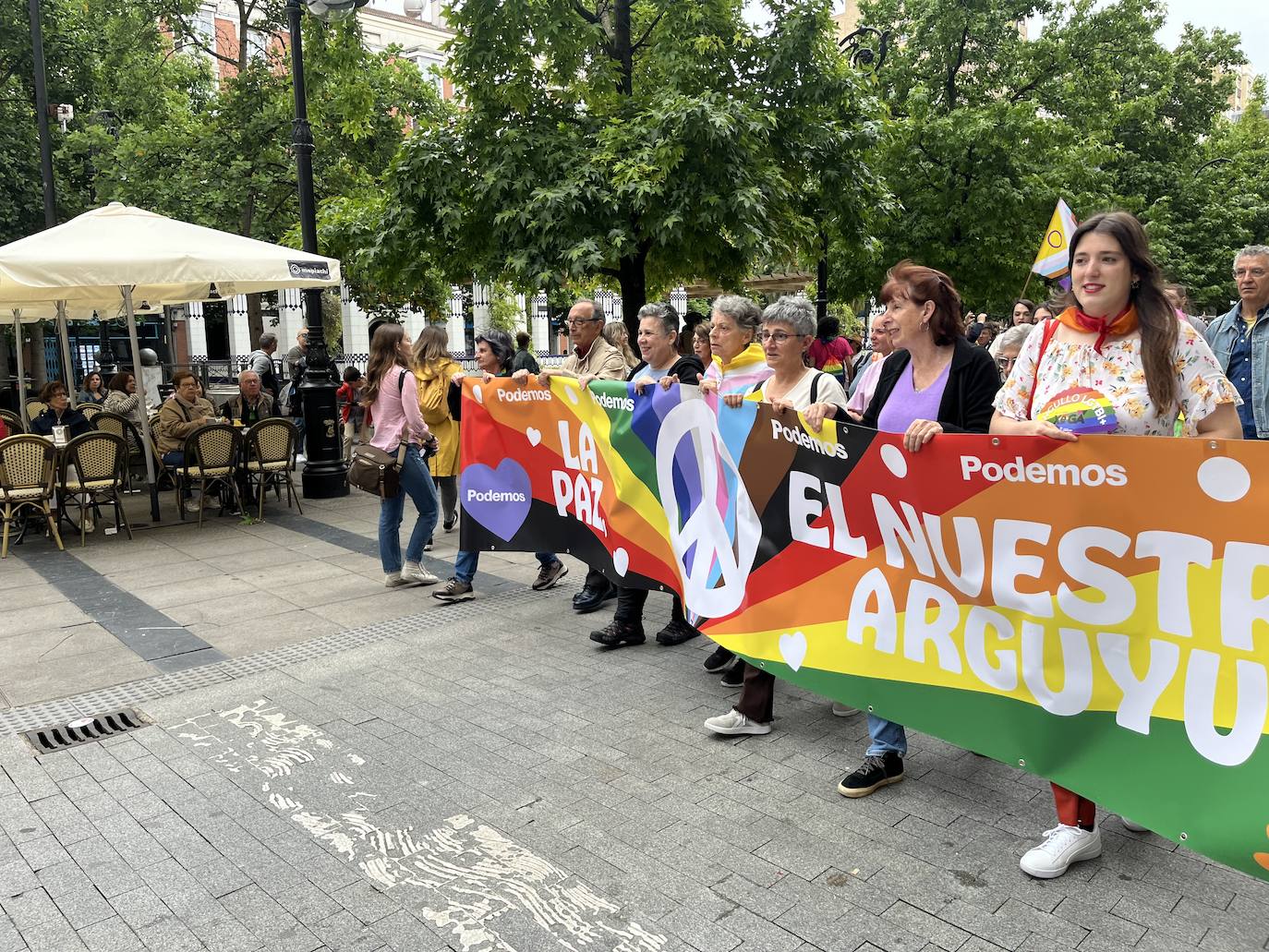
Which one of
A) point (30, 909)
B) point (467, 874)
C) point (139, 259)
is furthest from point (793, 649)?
point (139, 259)

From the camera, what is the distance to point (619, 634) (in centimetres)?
591

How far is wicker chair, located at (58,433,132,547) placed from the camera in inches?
372

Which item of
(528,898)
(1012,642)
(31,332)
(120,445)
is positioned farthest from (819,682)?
(31,332)

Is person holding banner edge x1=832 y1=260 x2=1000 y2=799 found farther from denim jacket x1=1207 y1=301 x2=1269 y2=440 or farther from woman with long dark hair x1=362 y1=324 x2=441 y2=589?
woman with long dark hair x1=362 y1=324 x2=441 y2=589

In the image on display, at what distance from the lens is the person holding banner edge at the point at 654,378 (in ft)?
18.4

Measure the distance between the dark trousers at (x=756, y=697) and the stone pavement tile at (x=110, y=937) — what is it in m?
2.59

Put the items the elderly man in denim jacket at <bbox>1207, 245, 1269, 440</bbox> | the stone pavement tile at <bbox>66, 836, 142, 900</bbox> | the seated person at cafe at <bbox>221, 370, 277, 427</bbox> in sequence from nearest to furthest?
the stone pavement tile at <bbox>66, 836, 142, 900</bbox>
the elderly man in denim jacket at <bbox>1207, 245, 1269, 440</bbox>
the seated person at cafe at <bbox>221, 370, 277, 427</bbox>

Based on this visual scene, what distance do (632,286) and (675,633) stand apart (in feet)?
15.8

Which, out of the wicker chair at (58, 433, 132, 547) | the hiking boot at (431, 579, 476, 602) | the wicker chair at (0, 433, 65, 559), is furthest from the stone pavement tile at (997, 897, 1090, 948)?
the wicker chair at (58, 433, 132, 547)

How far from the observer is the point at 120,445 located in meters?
9.71

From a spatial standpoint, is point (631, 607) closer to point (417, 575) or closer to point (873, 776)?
point (873, 776)

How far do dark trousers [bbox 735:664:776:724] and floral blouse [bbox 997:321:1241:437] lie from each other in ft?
5.87

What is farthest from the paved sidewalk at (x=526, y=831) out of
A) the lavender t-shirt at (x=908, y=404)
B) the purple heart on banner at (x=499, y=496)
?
the lavender t-shirt at (x=908, y=404)

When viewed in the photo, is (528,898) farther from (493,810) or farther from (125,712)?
(125,712)
